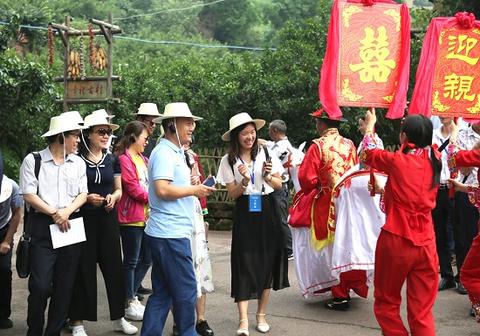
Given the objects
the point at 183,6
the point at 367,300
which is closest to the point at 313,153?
the point at 367,300

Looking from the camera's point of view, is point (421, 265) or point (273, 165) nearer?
point (421, 265)

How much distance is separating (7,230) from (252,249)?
2.11 metres

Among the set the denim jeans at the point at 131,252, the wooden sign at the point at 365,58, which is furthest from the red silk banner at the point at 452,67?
the denim jeans at the point at 131,252

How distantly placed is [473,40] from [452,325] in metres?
2.55

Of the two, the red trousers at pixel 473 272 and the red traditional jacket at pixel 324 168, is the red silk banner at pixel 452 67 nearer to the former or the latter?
the red traditional jacket at pixel 324 168

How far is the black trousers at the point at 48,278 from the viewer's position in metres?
5.45

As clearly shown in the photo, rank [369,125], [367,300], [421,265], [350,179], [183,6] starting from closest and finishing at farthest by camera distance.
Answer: [421,265], [369,125], [350,179], [367,300], [183,6]

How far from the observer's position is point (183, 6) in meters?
52.9

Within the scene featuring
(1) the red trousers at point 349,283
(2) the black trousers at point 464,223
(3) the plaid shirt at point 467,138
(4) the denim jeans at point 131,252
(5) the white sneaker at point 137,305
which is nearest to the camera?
(4) the denim jeans at point 131,252

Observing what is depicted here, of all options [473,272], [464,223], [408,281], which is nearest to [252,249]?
[408,281]

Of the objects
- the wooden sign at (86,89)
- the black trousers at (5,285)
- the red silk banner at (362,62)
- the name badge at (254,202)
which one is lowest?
the black trousers at (5,285)

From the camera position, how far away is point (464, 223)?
7.36 metres

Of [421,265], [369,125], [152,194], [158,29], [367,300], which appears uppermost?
[158,29]

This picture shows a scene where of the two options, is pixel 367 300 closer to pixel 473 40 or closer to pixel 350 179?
pixel 350 179
